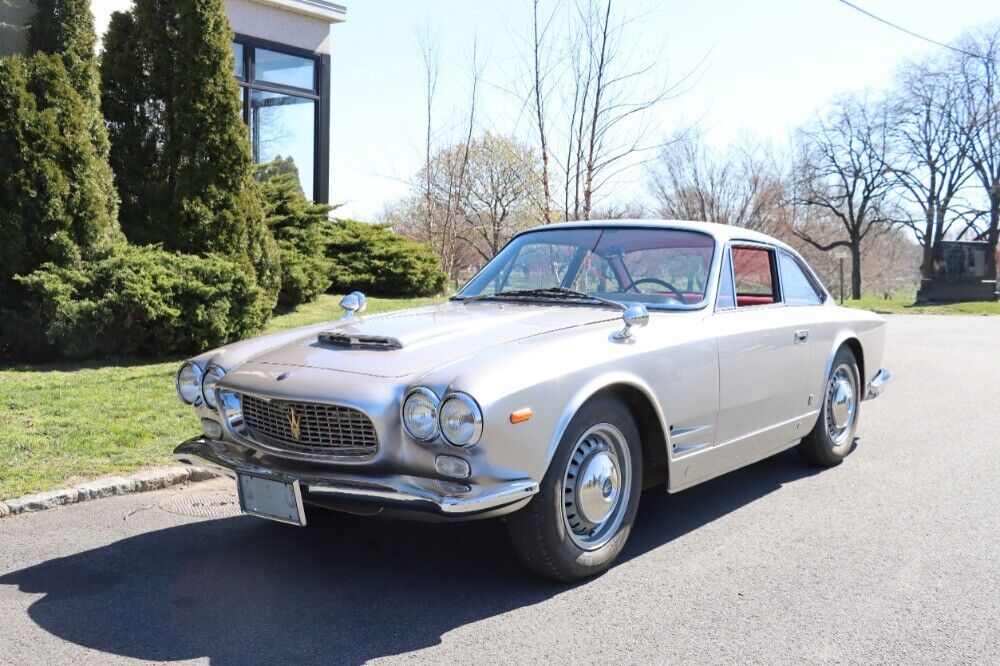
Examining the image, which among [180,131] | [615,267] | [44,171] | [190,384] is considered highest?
[180,131]

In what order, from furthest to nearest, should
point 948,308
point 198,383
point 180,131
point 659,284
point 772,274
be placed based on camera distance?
point 948,308, point 180,131, point 772,274, point 659,284, point 198,383

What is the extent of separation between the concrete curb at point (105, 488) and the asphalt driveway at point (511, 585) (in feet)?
0.33

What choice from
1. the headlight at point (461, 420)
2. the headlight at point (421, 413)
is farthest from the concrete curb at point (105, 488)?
the headlight at point (461, 420)

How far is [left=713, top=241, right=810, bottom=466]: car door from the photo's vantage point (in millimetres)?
4766

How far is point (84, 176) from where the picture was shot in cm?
891

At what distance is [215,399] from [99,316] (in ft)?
15.9

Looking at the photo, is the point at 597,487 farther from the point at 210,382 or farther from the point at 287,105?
the point at 287,105

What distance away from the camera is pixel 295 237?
13.8 m

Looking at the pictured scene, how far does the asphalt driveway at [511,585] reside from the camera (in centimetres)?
330

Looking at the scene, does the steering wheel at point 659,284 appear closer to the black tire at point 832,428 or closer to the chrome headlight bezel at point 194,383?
the black tire at point 832,428

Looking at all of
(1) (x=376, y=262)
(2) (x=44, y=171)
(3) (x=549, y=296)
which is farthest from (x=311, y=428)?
(1) (x=376, y=262)

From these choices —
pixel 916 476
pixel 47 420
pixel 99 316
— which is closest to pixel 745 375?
pixel 916 476

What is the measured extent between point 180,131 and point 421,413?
25.9 ft

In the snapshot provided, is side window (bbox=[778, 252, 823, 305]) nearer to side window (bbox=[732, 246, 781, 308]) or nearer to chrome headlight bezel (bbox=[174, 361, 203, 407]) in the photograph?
side window (bbox=[732, 246, 781, 308])
